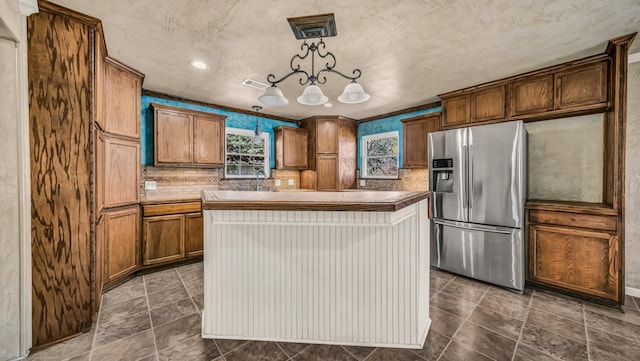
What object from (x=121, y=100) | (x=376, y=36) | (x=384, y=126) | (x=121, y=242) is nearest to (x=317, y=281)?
A: (x=376, y=36)

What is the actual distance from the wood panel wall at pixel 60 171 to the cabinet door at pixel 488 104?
400 centimetres

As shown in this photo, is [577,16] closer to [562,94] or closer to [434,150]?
[562,94]

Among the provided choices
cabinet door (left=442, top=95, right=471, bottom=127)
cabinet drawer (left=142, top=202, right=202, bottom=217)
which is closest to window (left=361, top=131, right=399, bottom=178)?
cabinet door (left=442, top=95, right=471, bottom=127)

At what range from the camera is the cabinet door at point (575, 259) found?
239cm

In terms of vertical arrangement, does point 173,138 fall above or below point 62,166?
above

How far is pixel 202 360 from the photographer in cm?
169

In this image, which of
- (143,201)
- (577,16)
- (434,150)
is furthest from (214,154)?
(577,16)

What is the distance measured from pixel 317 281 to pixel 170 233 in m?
2.48

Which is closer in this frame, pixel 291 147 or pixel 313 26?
pixel 313 26

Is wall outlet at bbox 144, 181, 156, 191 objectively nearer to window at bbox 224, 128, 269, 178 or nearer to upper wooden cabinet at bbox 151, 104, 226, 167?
upper wooden cabinet at bbox 151, 104, 226, 167

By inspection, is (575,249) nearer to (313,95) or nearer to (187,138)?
(313,95)

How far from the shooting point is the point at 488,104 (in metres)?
3.22

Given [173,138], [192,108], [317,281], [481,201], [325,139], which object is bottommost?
[317,281]

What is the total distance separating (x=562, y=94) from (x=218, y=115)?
4.35 m
